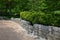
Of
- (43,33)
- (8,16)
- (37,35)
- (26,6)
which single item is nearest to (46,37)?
(43,33)

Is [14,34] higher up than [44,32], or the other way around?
[44,32]

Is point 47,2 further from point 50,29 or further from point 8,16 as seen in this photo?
point 8,16

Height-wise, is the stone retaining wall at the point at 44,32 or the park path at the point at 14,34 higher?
the stone retaining wall at the point at 44,32

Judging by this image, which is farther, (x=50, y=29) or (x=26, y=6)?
(x=26, y=6)

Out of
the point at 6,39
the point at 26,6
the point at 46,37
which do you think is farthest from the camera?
the point at 26,6

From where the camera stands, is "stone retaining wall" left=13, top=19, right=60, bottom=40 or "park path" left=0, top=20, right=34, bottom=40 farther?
"park path" left=0, top=20, right=34, bottom=40

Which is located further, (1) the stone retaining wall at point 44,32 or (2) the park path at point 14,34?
(2) the park path at point 14,34

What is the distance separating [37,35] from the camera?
9328 millimetres

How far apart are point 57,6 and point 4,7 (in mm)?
12180

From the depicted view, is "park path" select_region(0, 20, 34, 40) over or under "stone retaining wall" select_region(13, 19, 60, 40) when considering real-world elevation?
under

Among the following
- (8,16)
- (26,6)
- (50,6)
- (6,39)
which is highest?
(50,6)

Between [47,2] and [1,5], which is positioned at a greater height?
[47,2]

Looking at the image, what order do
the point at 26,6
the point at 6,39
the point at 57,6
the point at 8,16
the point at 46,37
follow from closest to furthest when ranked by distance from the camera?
the point at 46,37, the point at 6,39, the point at 57,6, the point at 26,6, the point at 8,16

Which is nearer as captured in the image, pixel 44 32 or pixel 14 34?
pixel 44 32
